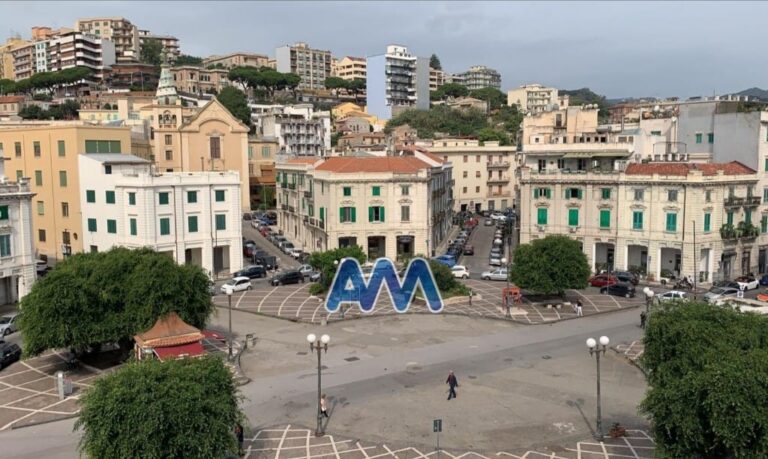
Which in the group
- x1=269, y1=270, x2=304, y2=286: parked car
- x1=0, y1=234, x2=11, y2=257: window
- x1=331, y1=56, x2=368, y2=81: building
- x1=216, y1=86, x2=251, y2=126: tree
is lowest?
x1=269, y1=270, x2=304, y2=286: parked car

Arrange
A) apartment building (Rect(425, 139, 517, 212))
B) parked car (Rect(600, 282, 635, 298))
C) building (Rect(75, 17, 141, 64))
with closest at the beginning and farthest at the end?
parked car (Rect(600, 282, 635, 298))
apartment building (Rect(425, 139, 517, 212))
building (Rect(75, 17, 141, 64))

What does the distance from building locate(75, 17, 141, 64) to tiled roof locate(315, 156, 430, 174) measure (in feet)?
399

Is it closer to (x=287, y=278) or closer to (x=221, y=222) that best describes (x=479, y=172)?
(x=221, y=222)

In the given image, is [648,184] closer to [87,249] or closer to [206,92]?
[87,249]

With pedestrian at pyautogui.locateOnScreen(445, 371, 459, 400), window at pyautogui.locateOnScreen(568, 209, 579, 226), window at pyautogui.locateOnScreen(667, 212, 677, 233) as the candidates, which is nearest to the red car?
window at pyautogui.locateOnScreen(667, 212, 677, 233)

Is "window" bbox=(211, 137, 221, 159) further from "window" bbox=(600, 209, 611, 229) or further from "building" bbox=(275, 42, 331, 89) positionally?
"building" bbox=(275, 42, 331, 89)

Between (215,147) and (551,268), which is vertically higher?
(215,147)

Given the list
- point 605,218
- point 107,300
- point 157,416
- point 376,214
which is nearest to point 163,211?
point 376,214

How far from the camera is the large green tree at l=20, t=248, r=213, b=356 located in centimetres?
3097

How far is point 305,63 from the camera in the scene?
634ft

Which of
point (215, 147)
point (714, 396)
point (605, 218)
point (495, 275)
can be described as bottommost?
point (495, 275)

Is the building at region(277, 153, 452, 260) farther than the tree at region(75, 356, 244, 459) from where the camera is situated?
Yes

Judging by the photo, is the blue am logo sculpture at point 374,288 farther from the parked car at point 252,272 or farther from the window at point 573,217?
the window at point 573,217

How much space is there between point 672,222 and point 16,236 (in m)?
47.1
